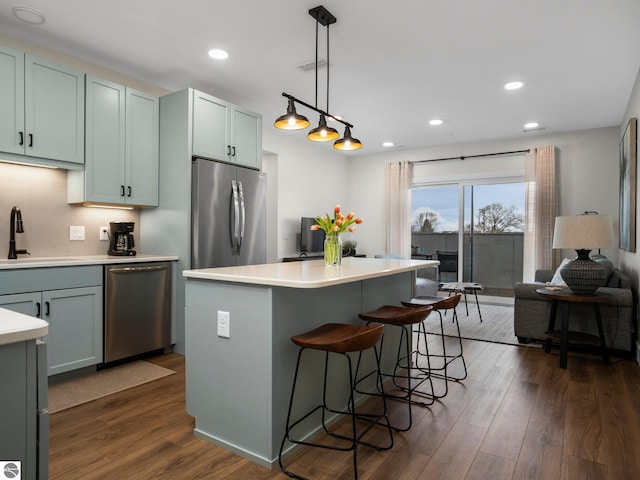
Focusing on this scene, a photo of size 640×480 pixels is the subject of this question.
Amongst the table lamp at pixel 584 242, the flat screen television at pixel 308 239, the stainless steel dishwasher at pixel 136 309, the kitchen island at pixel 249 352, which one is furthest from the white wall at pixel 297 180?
the kitchen island at pixel 249 352

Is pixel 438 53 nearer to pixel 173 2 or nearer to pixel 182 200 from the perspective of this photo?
pixel 173 2

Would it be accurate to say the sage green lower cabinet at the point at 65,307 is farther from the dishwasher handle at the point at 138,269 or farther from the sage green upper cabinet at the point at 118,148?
the sage green upper cabinet at the point at 118,148

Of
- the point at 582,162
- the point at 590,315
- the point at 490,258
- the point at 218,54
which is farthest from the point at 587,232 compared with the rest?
the point at 218,54

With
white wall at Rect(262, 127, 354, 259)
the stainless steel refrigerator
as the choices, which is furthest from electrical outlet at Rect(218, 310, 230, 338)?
white wall at Rect(262, 127, 354, 259)

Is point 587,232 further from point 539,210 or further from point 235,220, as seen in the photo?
point 235,220

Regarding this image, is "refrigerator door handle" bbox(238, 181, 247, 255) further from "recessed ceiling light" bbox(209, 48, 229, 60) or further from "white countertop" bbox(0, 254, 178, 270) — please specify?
"recessed ceiling light" bbox(209, 48, 229, 60)

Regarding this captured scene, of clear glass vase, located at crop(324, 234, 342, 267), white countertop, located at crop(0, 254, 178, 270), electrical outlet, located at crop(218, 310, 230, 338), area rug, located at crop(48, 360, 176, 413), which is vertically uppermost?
clear glass vase, located at crop(324, 234, 342, 267)

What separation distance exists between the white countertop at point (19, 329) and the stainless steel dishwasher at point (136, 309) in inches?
94.3

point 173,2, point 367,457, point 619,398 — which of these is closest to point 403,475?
point 367,457

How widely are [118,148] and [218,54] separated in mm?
1214

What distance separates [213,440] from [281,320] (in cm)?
79

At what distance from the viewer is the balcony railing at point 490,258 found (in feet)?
21.5

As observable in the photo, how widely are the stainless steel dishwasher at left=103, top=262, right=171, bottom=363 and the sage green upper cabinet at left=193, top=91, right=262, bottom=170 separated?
3.94ft

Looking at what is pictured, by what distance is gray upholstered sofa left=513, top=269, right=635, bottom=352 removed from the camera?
366 centimetres
